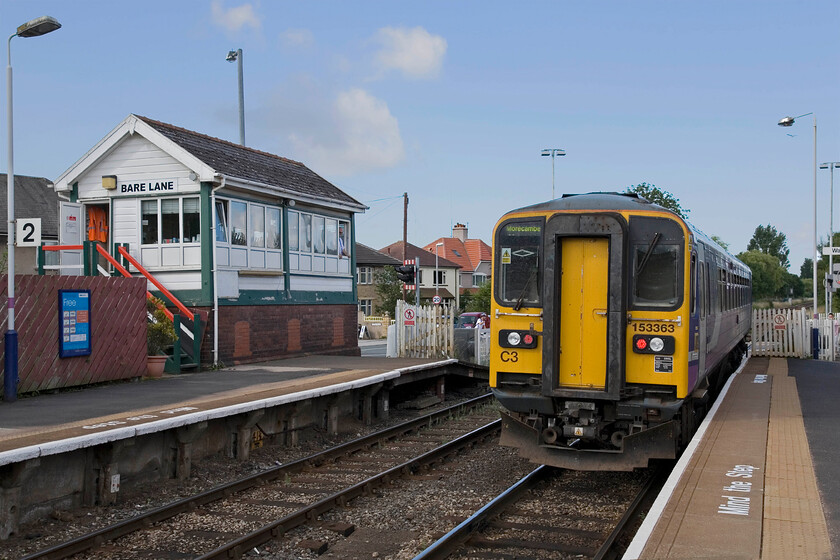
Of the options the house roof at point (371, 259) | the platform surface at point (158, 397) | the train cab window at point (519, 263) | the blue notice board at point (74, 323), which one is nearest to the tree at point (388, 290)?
the house roof at point (371, 259)

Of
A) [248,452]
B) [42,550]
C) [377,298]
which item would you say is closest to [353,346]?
[248,452]

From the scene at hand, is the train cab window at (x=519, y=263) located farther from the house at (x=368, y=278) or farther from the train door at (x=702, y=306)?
the house at (x=368, y=278)

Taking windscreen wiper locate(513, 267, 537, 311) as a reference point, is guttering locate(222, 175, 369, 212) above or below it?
above

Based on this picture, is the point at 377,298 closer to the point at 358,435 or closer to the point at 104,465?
the point at 358,435

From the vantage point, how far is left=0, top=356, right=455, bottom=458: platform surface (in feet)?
27.2

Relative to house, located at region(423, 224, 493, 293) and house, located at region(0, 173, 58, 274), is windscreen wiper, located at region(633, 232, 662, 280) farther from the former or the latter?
house, located at region(423, 224, 493, 293)

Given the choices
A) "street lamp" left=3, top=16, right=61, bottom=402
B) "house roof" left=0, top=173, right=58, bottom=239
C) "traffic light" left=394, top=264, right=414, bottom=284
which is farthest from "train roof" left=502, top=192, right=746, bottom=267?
"house roof" left=0, top=173, right=58, bottom=239

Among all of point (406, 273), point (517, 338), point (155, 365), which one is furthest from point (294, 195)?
point (517, 338)

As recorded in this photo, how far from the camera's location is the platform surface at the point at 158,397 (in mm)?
8305

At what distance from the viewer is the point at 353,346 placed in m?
20.0

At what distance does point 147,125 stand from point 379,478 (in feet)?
30.9

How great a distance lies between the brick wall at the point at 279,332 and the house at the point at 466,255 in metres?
51.5

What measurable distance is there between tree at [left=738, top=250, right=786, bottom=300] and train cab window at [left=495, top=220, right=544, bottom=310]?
306 feet

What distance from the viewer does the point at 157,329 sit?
13.9m
